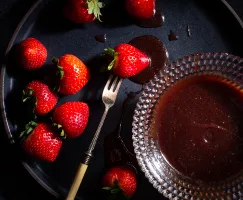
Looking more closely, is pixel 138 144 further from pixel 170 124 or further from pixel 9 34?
pixel 9 34

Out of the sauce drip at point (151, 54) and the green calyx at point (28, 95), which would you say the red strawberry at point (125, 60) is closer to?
the sauce drip at point (151, 54)

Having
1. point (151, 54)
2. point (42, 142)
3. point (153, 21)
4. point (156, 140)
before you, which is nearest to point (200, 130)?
point (156, 140)

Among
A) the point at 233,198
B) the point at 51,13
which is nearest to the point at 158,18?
the point at 51,13

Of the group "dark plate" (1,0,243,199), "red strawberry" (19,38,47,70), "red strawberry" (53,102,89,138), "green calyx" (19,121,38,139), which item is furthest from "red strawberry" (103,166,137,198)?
"red strawberry" (19,38,47,70)

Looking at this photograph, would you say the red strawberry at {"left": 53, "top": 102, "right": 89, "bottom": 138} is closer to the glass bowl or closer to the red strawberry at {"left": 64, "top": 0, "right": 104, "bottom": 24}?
the glass bowl

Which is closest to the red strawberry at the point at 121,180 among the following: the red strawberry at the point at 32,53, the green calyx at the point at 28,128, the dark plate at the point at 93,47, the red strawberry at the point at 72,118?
the dark plate at the point at 93,47

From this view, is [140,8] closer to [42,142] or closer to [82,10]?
[82,10]
